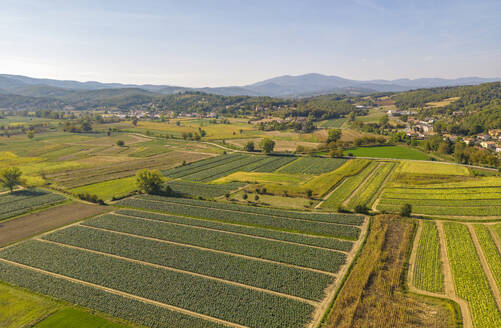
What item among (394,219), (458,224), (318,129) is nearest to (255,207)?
(394,219)

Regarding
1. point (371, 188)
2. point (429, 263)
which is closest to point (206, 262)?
point (429, 263)

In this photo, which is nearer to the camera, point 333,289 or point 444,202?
point 333,289

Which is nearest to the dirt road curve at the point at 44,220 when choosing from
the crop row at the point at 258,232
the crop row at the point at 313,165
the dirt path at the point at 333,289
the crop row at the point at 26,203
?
the crop row at the point at 26,203

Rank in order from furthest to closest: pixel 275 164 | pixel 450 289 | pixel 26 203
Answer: pixel 275 164 → pixel 26 203 → pixel 450 289

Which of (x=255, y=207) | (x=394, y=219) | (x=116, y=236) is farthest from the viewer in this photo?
(x=255, y=207)

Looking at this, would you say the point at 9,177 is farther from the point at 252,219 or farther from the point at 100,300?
the point at 252,219

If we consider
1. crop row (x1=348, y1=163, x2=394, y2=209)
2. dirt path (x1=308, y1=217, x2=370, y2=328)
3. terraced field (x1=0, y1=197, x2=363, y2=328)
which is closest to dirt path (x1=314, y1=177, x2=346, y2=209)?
terraced field (x1=0, y1=197, x2=363, y2=328)

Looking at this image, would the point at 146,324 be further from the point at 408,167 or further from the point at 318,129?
the point at 318,129
